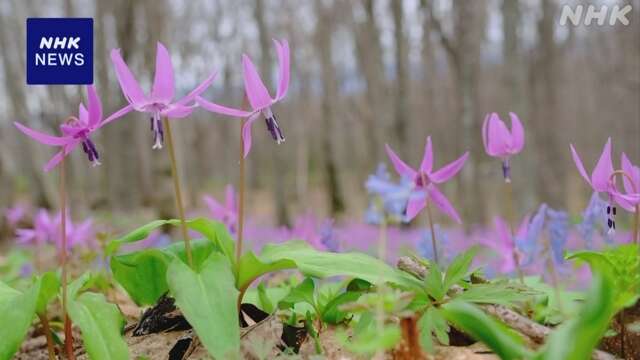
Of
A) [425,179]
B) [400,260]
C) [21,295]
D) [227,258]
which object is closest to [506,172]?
[425,179]

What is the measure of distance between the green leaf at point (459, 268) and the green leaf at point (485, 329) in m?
0.22

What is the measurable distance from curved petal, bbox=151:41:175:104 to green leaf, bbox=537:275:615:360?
80 cm

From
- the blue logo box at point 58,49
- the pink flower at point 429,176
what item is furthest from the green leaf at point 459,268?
the blue logo box at point 58,49

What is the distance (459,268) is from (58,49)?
107 centimetres

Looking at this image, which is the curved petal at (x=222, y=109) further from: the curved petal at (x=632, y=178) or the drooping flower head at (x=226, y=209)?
the drooping flower head at (x=226, y=209)

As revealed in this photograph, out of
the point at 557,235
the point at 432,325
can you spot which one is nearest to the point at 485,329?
the point at 432,325

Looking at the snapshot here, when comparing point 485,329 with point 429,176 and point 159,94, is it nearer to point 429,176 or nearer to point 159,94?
point 429,176

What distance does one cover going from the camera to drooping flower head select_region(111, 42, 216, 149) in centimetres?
133

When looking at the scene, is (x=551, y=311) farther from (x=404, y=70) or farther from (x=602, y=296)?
(x=404, y=70)

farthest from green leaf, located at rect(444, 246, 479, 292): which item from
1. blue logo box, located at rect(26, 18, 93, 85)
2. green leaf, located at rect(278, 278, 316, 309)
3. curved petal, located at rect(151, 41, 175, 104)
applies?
blue logo box, located at rect(26, 18, 93, 85)

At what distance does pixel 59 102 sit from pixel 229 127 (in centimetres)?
1255

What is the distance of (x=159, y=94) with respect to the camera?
136 centimetres

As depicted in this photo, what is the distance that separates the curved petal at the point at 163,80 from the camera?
1326 millimetres

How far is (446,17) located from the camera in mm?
17062
